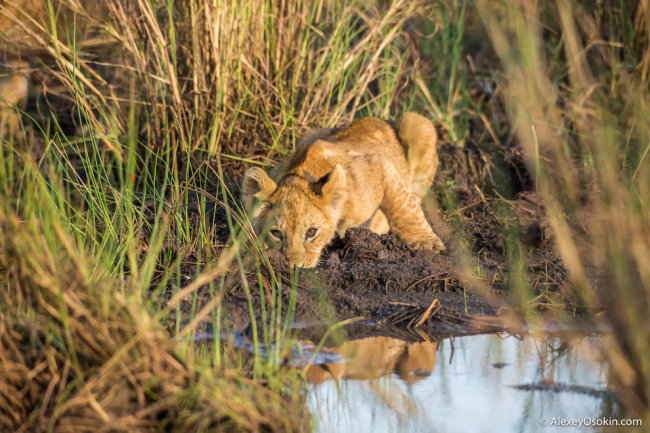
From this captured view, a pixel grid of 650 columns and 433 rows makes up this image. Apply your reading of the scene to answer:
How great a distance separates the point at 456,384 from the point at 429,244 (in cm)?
254

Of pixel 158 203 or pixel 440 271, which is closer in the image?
pixel 440 271

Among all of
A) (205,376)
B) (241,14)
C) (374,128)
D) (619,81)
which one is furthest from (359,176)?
(205,376)

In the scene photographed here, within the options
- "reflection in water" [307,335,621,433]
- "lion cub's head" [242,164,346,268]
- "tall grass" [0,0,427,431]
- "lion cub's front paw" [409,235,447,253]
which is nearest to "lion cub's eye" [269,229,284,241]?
"lion cub's head" [242,164,346,268]

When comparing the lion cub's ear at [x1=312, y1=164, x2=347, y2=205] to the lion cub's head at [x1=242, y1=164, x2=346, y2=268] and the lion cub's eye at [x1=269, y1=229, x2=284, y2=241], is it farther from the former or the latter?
the lion cub's eye at [x1=269, y1=229, x2=284, y2=241]

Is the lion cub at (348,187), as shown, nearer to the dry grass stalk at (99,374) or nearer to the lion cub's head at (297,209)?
the lion cub's head at (297,209)

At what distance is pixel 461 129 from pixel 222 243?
11.4ft

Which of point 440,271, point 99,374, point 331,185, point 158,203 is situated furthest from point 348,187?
point 99,374

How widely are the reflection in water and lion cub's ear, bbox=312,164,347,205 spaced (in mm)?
1503

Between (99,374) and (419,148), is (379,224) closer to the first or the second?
(419,148)

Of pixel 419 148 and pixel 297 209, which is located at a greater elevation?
pixel 419 148

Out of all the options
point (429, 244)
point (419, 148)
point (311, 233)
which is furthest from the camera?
point (419, 148)

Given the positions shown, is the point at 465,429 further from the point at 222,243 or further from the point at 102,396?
the point at 222,243

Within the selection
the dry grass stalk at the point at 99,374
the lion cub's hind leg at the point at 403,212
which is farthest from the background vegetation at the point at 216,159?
the lion cub's hind leg at the point at 403,212

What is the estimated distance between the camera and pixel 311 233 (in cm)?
633
